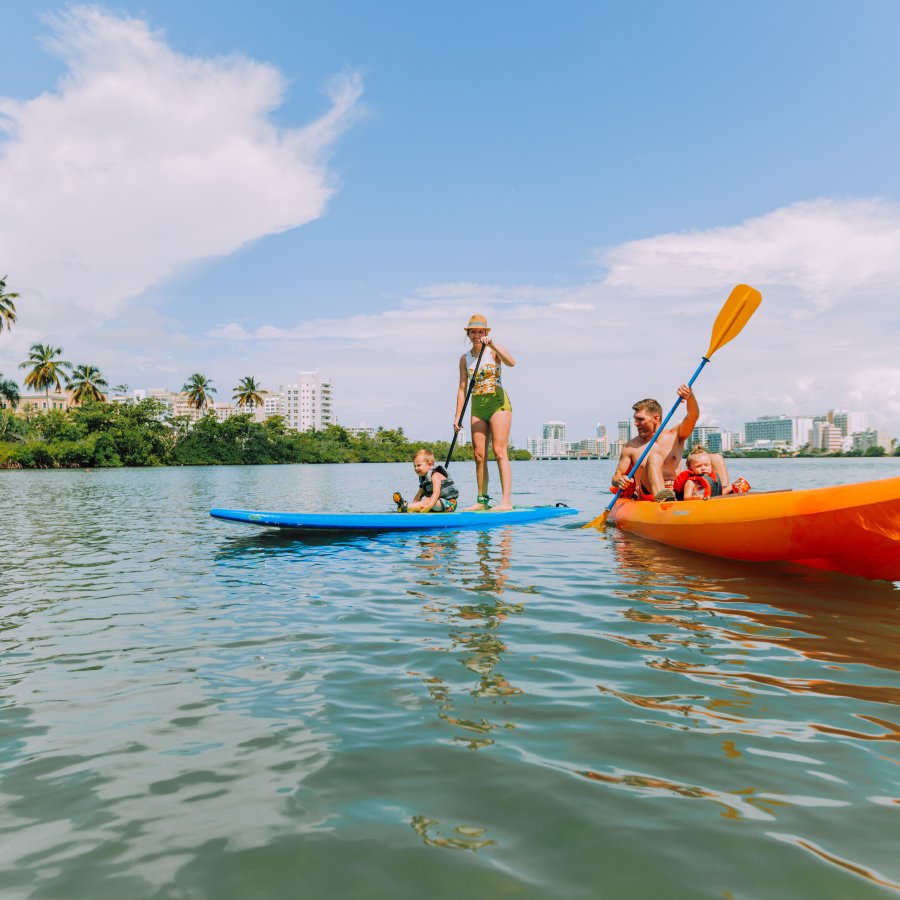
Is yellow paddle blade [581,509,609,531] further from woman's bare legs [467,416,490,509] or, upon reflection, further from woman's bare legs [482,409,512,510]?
woman's bare legs [467,416,490,509]

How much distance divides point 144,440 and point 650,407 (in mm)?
62295

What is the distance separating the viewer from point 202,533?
988 cm

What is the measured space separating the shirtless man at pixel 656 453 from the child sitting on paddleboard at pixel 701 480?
0.10 meters

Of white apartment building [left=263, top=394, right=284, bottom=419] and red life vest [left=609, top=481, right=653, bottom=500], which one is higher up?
white apartment building [left=263, top=394, right=284, bottom=419]

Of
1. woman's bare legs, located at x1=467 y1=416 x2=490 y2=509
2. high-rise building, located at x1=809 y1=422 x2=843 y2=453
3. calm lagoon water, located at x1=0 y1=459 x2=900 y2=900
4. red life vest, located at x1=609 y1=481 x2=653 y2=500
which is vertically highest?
high-rise building, located at x1=809 y1=422 x2=843 y2=453

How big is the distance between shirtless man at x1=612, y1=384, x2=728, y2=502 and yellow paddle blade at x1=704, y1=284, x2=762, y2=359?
97 centimetres

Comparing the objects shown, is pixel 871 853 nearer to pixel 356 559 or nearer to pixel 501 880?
pixel 501 880

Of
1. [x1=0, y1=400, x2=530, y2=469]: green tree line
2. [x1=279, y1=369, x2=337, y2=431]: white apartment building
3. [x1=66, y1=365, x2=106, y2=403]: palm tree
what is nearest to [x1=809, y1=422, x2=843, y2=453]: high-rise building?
[x1=279, y1=369, x2=337, y2=431]: white apartment building

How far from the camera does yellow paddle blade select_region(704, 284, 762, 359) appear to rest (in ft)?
26.7

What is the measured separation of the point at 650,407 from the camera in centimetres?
848

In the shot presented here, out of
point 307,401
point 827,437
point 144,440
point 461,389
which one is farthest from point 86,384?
point 827,437

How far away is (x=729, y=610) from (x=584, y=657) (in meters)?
1.62

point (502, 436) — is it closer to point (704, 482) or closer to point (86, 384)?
point (704, 482)

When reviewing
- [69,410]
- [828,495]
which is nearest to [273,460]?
[69,410]
